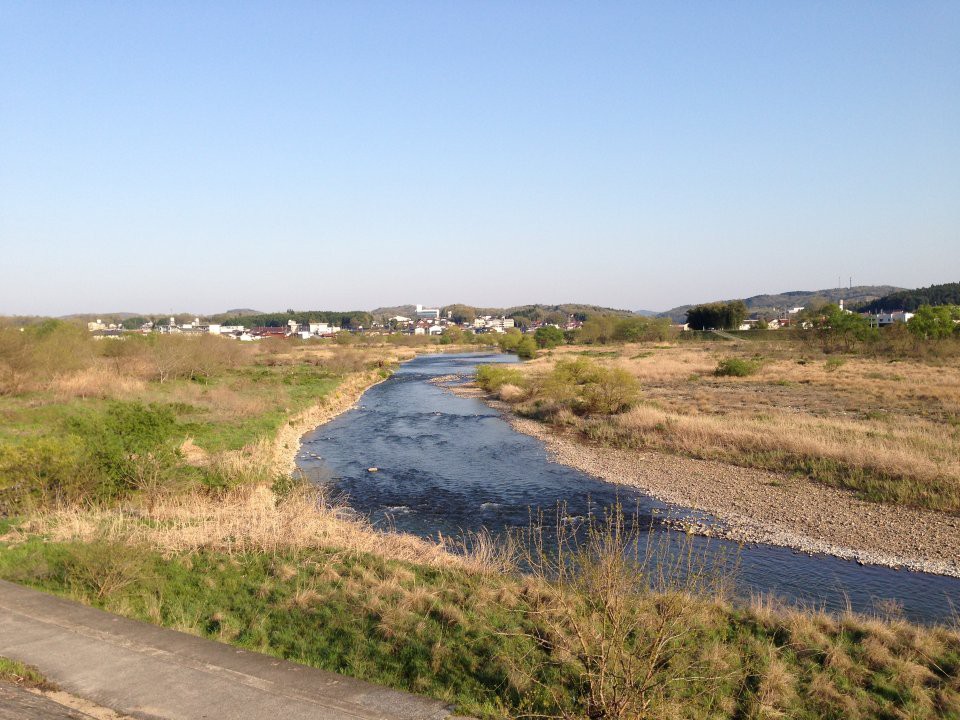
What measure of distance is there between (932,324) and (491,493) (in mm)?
61200

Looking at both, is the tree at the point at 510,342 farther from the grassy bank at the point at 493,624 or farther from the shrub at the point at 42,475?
the grassy bank at the point at 493,624

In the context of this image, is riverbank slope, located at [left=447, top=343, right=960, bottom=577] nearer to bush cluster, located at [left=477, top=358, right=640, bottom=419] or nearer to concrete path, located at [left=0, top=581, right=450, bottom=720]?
bush cluster, located at [left=477, top=358, right=640, bottom=419]

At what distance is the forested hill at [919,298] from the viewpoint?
147250 millimetres

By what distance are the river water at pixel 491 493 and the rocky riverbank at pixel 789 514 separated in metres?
0.69

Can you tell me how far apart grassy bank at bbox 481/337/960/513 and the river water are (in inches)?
180

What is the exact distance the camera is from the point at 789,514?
17.3 meters

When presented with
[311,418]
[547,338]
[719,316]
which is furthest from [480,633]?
[719,316]

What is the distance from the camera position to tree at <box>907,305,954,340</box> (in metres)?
61.1

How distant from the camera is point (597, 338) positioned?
113875mm

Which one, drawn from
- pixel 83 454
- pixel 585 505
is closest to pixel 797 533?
pixel 585 505

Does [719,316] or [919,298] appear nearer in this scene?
[719,316]

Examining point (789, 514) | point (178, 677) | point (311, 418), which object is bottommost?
point (789, 514)

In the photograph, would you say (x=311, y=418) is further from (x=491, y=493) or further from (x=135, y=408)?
(x=135, y=408)

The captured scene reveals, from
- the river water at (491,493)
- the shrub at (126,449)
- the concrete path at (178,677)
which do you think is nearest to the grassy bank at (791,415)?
the river water at (491,493)
